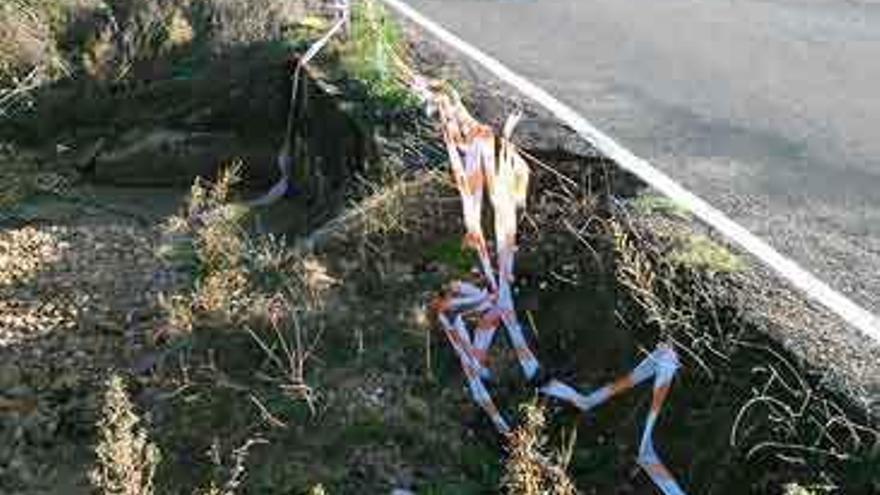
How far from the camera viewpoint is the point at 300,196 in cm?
711

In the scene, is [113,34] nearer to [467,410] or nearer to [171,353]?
[171,353]

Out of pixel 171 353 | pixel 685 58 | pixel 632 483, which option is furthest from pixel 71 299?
pixel 685 58

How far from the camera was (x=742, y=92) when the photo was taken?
317 inches

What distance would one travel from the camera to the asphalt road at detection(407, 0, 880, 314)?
6055mm

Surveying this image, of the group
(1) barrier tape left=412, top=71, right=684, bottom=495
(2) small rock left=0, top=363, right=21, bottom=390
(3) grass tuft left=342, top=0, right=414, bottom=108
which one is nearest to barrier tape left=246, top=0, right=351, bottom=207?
(3) grass tuft left=342, top=0, right=414, bottom=108

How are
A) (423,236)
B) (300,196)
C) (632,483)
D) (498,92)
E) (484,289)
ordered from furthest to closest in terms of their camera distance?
(498,92), (300,196), (423,236), (484,289), (632,483)

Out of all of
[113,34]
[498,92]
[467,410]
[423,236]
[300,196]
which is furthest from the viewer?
[113,34]

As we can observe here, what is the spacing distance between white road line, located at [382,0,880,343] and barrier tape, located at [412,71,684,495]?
1.91ft

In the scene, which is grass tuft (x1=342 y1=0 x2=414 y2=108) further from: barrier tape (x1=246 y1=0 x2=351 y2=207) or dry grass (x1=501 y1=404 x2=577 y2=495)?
dry grass (x1=501 y1=404 x2=577 y2=495)

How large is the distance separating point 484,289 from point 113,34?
403cm

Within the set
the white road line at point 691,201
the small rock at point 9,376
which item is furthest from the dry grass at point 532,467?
the small rock at point 9,376

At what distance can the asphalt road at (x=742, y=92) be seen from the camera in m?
6.05

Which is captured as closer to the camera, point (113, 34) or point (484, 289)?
point (484, 289)

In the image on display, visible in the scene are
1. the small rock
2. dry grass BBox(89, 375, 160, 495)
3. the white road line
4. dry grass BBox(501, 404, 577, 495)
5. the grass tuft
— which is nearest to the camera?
dry grass BBox(89, 375, 160, 495)
